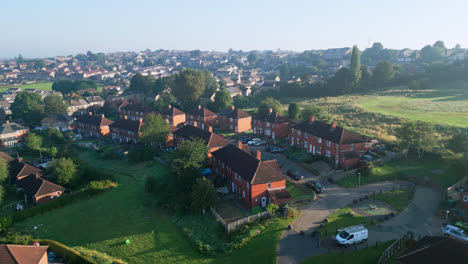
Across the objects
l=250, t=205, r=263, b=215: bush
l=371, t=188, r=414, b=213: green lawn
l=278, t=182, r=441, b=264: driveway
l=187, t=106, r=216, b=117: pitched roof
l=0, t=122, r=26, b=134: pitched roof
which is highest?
l=187, t=106, r=216, b=117: pitched roof

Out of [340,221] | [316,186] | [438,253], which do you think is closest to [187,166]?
[316,186]

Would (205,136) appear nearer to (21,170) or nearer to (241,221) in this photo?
(241,221)

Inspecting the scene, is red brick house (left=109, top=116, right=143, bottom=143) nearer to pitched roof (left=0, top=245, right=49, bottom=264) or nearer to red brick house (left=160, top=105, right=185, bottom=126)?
red brick house (left=160, top=105, right=185, bottom=126)

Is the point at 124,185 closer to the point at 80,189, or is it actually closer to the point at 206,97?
the point at 80,189

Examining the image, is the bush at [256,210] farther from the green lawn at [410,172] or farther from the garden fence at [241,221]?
the green lawn at [410,172]

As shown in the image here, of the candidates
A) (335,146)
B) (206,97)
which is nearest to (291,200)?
(335,146)

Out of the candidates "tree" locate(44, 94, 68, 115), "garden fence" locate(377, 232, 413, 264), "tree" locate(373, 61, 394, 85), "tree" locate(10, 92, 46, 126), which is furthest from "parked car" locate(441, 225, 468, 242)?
"tree" locate(10, 92, 46, 126)

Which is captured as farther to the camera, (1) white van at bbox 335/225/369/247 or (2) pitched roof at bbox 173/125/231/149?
(2) pitched roof at bbox 173/125/231/149

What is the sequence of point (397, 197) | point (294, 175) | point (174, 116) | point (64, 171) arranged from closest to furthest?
point (397, 197), point (294, 175), point (64, 171), point (174, 116)
